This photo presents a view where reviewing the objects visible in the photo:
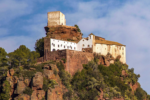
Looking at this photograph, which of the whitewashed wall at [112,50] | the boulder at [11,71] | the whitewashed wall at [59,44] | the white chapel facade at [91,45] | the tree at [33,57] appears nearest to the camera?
the boulder at [11,71]

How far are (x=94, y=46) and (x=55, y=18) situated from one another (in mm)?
11867

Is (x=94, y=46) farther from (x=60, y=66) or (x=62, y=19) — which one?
(x=60, y=66)

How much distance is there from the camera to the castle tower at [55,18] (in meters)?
64.1

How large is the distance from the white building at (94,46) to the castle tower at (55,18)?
7.11 meters

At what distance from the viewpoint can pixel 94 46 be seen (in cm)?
6012

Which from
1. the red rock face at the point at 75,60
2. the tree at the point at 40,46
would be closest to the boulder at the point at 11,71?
the red rock face at the point at 75,60

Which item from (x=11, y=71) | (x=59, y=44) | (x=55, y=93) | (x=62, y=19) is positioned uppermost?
(x=62, y=19)

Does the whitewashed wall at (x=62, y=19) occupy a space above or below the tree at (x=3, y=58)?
above

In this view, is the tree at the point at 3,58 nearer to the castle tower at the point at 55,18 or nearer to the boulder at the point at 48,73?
the boulder at the point at 48,73

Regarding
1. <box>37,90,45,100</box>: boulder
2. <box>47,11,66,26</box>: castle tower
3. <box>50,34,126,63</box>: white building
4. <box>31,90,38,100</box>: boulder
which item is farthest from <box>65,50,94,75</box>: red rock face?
<box>47,11,66,26</box>: castle tower

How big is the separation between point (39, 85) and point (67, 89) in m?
6.38

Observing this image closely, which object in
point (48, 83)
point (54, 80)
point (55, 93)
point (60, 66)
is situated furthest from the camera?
point (60, 66)

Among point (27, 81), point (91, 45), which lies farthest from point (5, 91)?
point (91, 45)

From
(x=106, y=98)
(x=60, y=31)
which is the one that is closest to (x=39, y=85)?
(x=106, y=98)
